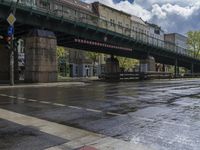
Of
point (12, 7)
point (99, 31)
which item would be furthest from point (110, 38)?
point (12, 7)

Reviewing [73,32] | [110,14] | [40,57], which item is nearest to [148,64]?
[73,32]

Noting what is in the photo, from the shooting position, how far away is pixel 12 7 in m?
29.8

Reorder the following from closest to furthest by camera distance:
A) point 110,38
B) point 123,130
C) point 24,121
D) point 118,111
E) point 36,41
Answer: point 123,130 → point 24,121 → point 118,111 → point 36,41 → point 110,38

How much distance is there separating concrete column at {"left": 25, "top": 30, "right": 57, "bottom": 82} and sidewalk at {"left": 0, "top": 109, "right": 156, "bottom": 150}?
23.9 meters

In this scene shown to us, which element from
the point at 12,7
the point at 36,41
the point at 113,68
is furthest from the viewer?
the point at 113,68

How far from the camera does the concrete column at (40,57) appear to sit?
32.3m

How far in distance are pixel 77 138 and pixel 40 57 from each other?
1041 inches

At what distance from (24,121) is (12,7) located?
2321 cm

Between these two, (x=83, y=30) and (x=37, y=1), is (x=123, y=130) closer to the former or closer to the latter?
(x=37, y=1)

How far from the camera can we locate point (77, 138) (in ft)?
22.2

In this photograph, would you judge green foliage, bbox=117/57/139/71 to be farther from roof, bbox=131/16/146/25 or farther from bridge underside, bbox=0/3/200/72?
roof, bbox=131/16/146/25

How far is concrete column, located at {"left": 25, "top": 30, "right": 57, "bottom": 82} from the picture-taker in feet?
106

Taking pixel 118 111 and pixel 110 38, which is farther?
pixel 110 38

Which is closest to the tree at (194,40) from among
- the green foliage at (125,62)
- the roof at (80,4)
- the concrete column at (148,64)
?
the green foliage at (125,62)
